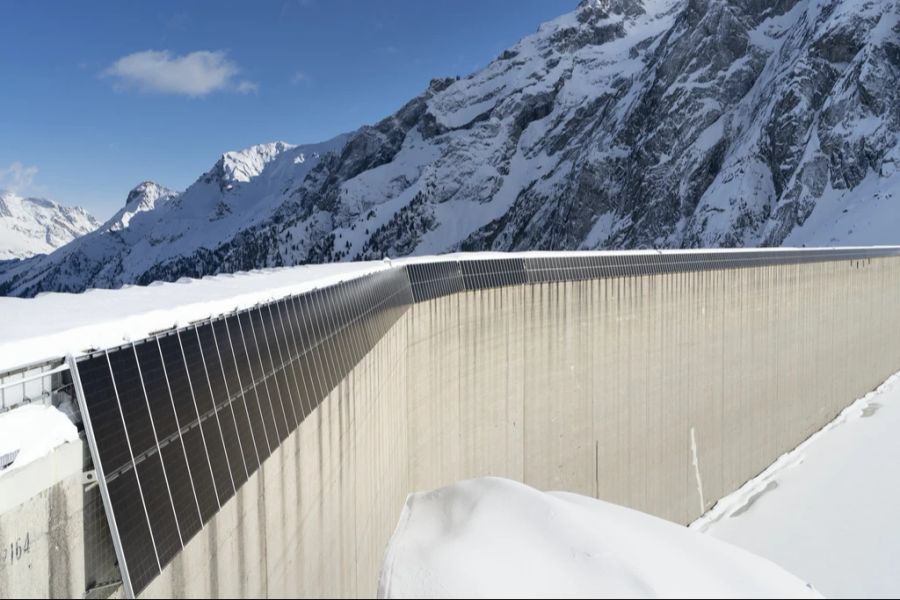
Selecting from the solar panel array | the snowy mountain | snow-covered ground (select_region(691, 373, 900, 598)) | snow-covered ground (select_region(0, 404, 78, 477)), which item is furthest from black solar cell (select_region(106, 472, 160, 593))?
the snowy mountain

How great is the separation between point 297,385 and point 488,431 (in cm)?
959

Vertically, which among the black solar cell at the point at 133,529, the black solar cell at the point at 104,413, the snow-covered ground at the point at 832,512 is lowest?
the snow-covered ground at the point at 832,512

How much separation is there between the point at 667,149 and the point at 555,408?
91.6 m

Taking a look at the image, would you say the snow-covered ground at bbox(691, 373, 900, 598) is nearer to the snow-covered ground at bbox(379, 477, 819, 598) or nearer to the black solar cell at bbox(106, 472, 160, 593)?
the snow-covered ground at bbox(379, 477, 819, 598)

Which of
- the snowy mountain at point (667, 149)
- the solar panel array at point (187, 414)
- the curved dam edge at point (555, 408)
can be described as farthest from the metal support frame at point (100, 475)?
the snowy mountain at point (667, 149)

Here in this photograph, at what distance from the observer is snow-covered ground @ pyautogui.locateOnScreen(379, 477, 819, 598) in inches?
269

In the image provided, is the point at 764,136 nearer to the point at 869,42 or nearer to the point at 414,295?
the point at 869,42

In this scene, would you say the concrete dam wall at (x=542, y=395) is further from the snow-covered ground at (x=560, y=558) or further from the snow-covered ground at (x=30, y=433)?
the snow-covered ground at (x=560, y=558)

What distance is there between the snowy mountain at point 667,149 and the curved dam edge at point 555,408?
3738 cm

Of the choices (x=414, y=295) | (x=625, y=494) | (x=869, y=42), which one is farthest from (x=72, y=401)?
(x=869, y=42)

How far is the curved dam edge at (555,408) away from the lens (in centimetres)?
655

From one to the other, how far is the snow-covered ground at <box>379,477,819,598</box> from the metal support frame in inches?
129

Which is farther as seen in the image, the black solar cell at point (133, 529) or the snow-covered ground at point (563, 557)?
the snow-covered ground at point (563, 557)

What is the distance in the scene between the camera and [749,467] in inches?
1021
